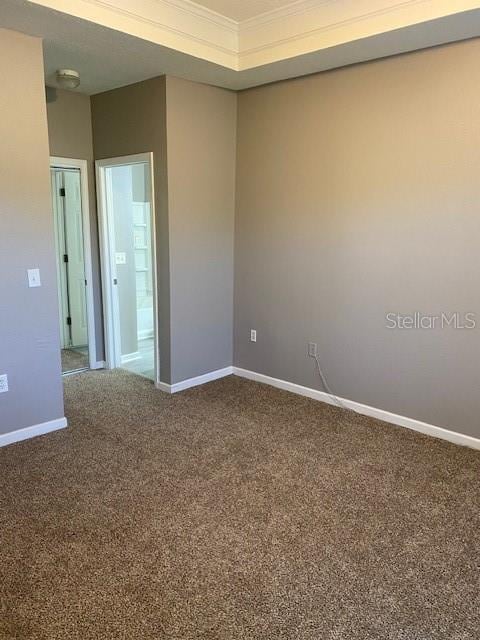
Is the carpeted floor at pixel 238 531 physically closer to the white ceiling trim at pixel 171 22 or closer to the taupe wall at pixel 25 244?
the taupe wall at pixel 25 244

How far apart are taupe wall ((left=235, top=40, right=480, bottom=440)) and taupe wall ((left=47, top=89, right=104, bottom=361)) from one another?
1398 millimetres

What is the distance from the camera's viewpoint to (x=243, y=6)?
10.5 ft

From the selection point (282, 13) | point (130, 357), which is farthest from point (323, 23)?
point (130, 357)

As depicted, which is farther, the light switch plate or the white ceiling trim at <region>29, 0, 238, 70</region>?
the light switch plate

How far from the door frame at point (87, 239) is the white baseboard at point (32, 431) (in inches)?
54.8

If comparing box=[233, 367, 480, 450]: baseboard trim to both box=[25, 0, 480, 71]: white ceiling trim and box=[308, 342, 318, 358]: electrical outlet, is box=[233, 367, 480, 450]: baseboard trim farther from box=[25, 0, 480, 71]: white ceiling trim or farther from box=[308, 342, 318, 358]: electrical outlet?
box=[25, 0, 480, 71]: white ceiling trim

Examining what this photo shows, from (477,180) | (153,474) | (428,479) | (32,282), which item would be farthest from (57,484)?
(477,180)

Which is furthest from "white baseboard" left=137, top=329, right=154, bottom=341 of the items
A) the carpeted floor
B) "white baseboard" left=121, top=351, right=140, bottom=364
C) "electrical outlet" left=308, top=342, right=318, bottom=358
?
"electrical outlet" left=308, top=342, right=318, bottom=358

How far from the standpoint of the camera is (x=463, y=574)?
83.8 inches

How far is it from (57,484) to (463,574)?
2.16 metres

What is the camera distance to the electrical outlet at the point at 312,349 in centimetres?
410

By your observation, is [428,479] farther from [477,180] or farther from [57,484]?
[57,484]

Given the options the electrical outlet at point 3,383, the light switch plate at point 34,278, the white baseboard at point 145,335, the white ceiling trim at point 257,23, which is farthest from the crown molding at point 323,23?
the white baseboard at point 145,335

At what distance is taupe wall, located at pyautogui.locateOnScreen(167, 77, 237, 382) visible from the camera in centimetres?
396
